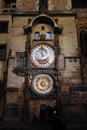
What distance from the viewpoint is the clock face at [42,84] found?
702 inches

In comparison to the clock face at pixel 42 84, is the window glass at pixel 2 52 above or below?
above

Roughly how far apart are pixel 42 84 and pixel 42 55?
7.64 feet

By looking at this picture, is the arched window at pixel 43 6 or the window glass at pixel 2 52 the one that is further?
the arched window at pixel 43 6

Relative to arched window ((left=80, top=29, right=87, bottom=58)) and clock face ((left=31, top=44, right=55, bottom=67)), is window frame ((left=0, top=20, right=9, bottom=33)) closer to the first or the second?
clock face ((left=31, top=44, right=55, bottom=67))

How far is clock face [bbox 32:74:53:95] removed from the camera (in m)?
17.8

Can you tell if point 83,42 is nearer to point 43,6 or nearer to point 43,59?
point 43,59

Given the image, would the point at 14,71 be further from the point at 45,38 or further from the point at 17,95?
the point at 45,38

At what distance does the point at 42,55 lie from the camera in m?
19.0

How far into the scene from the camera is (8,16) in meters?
22.9

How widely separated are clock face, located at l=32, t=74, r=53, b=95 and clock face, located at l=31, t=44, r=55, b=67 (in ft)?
3.23

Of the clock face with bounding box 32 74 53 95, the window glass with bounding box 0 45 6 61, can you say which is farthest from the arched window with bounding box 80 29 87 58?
the window glass with bounding box 0 45 6 61

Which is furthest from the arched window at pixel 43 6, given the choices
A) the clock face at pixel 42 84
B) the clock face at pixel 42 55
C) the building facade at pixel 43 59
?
the clock face at pixel 42 84

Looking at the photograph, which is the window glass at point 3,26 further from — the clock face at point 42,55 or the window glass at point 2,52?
the clock face at point 42,55

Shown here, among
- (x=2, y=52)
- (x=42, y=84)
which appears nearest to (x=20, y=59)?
(x=42, y=84)
